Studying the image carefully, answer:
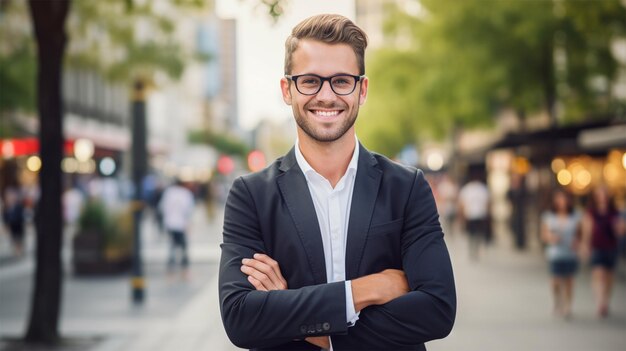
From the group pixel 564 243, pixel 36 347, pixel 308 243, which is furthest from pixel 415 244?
pixel 564 243

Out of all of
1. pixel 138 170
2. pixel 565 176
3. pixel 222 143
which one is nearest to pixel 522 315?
pixel 138 170

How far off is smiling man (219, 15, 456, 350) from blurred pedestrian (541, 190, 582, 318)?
28.1 feet

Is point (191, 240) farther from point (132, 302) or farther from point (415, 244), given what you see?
point (415, 244)

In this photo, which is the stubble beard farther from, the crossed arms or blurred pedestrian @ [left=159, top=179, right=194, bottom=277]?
blurred pedestrian @ [left=159, top=179, right=194, bottom=277]

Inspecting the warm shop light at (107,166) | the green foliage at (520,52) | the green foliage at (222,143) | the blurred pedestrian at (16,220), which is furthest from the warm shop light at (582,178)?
the green foliage at (222,143)

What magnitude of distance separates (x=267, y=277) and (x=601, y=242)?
30.9 ft

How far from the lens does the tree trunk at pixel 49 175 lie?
30.7ft

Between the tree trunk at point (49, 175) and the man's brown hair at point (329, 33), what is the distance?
7505 millimetres

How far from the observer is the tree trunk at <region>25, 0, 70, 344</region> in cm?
934

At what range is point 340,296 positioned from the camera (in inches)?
102

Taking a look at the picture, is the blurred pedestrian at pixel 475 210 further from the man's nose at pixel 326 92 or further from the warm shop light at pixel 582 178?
the man's nose at pixel 326 92

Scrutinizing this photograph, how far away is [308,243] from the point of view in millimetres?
2664

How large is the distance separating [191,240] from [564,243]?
56.3ft

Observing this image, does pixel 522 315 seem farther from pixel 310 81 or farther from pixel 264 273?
pixel 310 81
